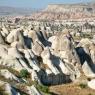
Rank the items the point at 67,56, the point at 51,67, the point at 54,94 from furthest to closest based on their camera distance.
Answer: the point at 67,56
the point at 51,67
the point at 54,94

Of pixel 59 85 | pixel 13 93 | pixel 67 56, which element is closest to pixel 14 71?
pixel 59 85

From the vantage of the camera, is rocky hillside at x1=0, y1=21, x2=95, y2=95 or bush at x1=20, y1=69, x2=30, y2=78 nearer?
bush at x1=20, y1=69, x2=30, y2=78

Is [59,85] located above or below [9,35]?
below

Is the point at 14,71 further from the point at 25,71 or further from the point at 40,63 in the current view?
the point at 40,63

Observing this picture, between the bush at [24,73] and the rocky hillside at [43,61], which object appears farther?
the rocky hillside at [43,61]

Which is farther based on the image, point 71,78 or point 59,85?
point 71,78

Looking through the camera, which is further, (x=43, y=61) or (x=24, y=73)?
(x=43, y=61)

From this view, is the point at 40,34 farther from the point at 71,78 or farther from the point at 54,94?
the point at 54,94

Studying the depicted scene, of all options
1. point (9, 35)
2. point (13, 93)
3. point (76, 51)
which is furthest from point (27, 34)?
point (13, 93)

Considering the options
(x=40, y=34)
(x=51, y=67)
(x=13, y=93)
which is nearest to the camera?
(x=13, y=93)
